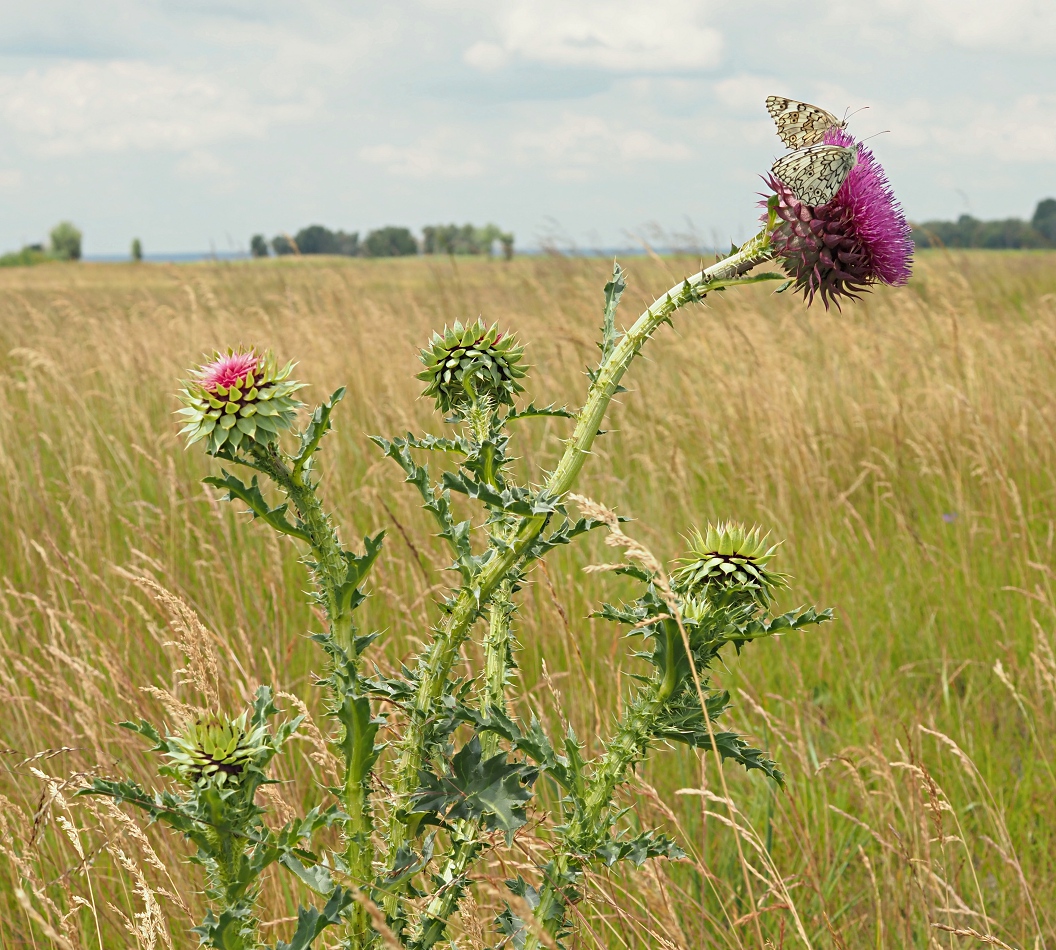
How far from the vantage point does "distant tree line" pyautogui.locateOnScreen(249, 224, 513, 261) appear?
32.2 ft

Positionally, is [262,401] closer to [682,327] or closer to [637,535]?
[637,535]

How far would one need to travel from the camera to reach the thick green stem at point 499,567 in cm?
138

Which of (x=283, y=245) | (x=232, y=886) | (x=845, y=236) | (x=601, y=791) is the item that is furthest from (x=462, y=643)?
(x=283, y=245)

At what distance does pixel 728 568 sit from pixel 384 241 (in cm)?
1438

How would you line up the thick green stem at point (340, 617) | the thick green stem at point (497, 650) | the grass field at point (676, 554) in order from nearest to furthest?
1. the thick green stem at point (340, 617)
2. the thick green stem at point (497, 650)
3. the grass field at point (676, 554)

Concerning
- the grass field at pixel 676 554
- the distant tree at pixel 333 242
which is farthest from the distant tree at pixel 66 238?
the grass field at pixel 676 554

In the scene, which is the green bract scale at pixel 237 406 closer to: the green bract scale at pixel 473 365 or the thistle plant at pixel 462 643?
the thistle plant at pixel 462 643

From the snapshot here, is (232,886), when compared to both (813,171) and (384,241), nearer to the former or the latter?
(813,171)

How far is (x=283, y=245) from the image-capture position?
959cm

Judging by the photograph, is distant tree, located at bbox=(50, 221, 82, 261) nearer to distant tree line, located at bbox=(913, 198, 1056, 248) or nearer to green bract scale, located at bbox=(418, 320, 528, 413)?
distant tree line, located at bbox=(913, 198, 1056, 248)

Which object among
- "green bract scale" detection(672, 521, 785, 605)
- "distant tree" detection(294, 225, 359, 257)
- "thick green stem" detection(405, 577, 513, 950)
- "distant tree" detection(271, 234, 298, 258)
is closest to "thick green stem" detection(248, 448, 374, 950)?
"thick green stem" detection(405, 577, 513, 950)

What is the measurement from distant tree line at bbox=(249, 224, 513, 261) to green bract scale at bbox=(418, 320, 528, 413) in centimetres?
719

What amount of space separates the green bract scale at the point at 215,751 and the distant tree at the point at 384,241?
13596 mm

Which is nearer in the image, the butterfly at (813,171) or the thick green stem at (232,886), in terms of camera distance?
the thick green stem at (232,886)
